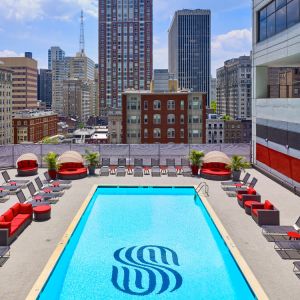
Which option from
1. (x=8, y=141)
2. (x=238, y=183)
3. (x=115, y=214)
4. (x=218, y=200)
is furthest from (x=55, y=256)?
(x=8, y=141)

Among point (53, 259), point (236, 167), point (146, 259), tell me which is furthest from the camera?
point (236, 167)

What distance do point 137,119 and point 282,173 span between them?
55954 millimetres

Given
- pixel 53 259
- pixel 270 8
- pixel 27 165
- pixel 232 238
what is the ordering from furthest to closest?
pixel 27 165, pixel 270 8, pixel 232 238, pixel 53 259

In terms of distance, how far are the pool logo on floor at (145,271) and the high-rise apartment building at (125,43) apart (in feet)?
590

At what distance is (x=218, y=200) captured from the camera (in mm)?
22031

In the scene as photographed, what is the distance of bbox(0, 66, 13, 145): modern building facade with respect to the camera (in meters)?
132

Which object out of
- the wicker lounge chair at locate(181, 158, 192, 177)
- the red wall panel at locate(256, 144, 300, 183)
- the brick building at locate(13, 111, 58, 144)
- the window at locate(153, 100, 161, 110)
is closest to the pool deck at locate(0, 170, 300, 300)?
the red wall panel at locate(256, 144, 300, 183)

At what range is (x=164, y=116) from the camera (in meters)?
79.0

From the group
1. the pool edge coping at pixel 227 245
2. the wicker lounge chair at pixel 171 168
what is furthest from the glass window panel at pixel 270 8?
the pool edge coping at pixel 227 245

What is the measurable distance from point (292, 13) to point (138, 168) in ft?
49.8

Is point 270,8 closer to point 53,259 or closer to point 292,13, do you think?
point 292,13

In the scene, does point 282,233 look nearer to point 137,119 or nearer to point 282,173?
point 282,173

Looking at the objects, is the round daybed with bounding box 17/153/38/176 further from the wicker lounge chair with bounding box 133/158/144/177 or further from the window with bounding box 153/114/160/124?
the window with bounding box 153/114/160/124

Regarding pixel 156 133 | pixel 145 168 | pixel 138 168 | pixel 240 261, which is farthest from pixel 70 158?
pixel 156 133
